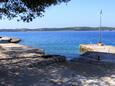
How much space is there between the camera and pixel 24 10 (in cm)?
1482

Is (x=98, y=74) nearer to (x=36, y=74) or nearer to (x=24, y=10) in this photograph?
(x=36, y=74)

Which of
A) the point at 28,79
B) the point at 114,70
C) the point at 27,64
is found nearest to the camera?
the point at 28,79

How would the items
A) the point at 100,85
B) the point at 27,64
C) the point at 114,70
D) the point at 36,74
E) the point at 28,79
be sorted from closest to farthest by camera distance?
the point at 100,85, the point at 28,79, the point at 36,74, the point at 114,70, the point at 27,64

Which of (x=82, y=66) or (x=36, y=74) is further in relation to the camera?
(x=82, y=66)

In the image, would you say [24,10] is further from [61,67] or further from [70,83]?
[70,83]

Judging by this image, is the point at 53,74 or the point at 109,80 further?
the point at 53,74

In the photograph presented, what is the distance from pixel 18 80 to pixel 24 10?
403 centimetres

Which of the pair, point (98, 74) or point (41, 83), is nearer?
point (41, 83)

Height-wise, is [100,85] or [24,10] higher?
[24,10]

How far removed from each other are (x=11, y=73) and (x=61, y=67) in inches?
102

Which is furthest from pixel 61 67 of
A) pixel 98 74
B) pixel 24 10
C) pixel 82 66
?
pixel 24 10

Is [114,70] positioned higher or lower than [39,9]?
lower

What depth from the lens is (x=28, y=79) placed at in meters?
12.2

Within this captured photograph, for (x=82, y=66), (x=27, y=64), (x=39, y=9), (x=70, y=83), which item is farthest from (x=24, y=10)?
(x=70, y=83)
